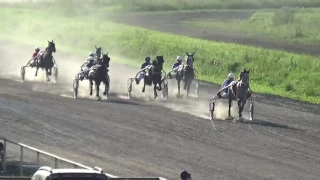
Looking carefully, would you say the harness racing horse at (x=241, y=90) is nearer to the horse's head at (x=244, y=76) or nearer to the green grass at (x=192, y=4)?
the horse's head at (x=244, y=76)

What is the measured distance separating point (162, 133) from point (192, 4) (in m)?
65.0

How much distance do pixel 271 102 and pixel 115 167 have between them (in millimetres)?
15757

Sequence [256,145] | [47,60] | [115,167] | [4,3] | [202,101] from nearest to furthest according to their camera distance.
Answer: [115,167] → [256,145] → [202,101] → [47,60] → [4,3]

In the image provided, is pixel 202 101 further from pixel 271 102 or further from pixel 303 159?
pixel 303 159

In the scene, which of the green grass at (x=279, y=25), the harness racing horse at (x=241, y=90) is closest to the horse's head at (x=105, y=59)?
the harness racing horse at (x=241, y=90)

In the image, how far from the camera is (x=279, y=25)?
72.4m

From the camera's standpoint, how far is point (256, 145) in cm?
2742

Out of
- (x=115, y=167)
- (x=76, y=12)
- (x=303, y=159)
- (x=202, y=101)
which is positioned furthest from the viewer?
(x=76, y=12)

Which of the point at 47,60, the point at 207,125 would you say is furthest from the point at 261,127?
the point at 47,60

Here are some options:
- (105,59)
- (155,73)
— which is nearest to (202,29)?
(155,73)

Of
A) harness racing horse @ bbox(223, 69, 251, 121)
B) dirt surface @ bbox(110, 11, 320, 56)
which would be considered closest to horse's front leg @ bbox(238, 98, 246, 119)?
harness racing horse @ bbox(223, 69, 251, 121)

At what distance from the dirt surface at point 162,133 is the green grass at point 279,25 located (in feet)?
85.1

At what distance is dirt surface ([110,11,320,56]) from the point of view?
194 ft

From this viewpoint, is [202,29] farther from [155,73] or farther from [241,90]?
[241,90]
